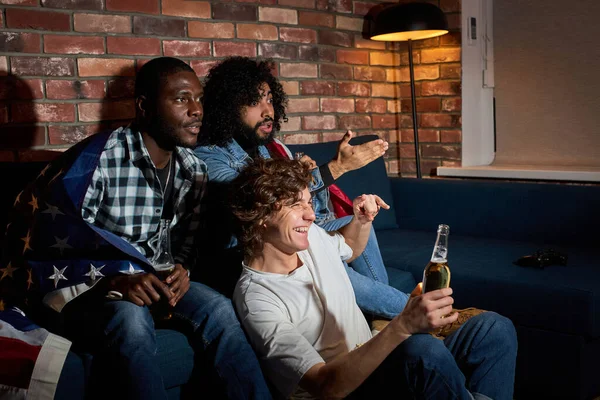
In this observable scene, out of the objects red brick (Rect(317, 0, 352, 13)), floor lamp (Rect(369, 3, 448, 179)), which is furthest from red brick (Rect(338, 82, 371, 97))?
red brick (Rect(317, 0, 352, 13))

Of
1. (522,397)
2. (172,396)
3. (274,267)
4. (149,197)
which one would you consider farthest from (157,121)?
(522,397)

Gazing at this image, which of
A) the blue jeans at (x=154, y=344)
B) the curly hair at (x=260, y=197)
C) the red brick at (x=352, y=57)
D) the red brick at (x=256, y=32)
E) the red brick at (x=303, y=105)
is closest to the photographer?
the blue jeans at (x=154, y=344)

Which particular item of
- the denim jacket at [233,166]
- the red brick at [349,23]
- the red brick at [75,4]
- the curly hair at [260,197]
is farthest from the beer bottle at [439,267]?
the red brick at [349,23]

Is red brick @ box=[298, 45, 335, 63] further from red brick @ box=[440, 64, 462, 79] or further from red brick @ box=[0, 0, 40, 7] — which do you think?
red brick @ box=[0, 0, 40, 7]

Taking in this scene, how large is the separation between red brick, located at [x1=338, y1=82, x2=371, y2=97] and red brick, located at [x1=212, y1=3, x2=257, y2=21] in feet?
2.17

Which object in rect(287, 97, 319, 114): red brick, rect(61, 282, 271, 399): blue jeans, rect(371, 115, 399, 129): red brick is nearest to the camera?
rect(61, 282, 271, 399): blue jeans

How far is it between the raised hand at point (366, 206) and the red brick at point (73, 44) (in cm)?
124

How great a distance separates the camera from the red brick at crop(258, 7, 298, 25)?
3.18 metres

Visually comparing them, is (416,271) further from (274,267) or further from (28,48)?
(28,48)

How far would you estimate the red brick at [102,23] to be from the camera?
2545 millimetres

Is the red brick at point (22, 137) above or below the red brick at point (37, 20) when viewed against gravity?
below

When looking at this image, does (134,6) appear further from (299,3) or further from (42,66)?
(299,3)

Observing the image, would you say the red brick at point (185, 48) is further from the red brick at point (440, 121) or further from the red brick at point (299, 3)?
the red brick at point (440, 121)

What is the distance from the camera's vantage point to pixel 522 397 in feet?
7.67
